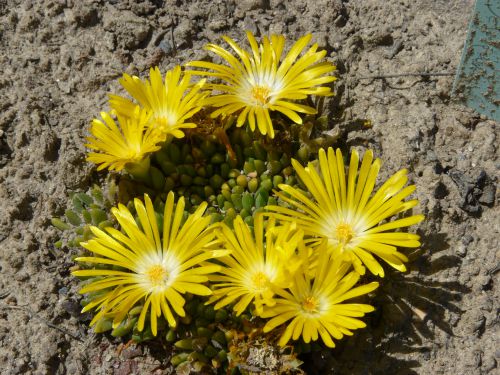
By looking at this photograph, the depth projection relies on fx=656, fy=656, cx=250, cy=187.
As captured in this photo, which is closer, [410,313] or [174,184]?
[410,313]

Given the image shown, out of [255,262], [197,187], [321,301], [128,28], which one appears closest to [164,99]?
[197,187]

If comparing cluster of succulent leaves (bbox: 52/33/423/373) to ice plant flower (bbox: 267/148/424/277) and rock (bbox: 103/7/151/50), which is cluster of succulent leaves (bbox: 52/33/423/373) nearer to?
ice plant flower (bbox: 267/148/424/277)

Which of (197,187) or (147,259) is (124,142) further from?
(147,259)

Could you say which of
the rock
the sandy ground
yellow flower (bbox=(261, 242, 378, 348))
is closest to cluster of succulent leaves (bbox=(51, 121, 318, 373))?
the sandy ground

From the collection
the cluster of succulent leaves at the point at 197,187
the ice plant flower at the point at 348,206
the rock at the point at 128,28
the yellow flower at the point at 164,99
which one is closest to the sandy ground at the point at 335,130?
the rock at the point at 128,28

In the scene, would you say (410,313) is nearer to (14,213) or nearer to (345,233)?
(345,233)

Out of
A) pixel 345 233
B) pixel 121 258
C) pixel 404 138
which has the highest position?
pixel 404 138

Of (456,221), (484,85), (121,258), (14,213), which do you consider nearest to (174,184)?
(121,258)
